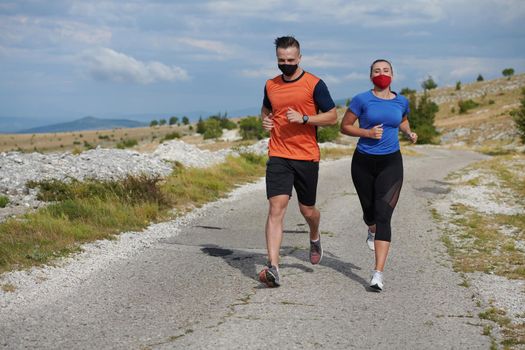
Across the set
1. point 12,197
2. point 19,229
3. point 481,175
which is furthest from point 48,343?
point 481,175

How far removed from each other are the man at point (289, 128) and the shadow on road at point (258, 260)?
0.83m

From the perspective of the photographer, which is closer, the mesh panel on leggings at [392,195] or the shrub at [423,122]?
the mesh panel on leggings at [392,195]

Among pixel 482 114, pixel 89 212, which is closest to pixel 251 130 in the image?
pixel 482 114

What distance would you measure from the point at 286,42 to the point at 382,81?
1059 millimetres

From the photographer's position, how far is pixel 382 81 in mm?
6590

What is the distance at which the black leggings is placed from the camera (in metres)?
6.73

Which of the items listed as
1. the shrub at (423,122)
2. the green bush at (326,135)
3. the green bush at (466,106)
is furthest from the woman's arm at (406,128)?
the green bush at (466,106)

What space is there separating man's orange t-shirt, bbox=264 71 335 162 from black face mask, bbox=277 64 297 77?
9 cm

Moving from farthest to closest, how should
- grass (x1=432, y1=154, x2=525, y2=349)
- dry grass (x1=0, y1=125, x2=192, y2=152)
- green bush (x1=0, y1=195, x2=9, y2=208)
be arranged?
dry grass (x1=0, y1=125, x2=192, y2=152)
green bush (x1=0, y1=195, x2=9, y2=208)
grass (x1=432, y1=154, x2=525, y2=349)

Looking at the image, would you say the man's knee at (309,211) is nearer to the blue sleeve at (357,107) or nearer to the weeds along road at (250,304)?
the weeds along road at (250,304)

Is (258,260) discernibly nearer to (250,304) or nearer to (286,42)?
(250,304)

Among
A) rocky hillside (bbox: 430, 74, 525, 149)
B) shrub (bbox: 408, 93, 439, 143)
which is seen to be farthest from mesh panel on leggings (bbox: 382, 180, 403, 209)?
shrub (bbox: 408, 93, 439, 143)

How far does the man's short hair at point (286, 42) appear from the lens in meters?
6.60

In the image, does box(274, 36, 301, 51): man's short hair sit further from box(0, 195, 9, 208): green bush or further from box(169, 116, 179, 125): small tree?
box(169, 116, 179, 125): small tree
